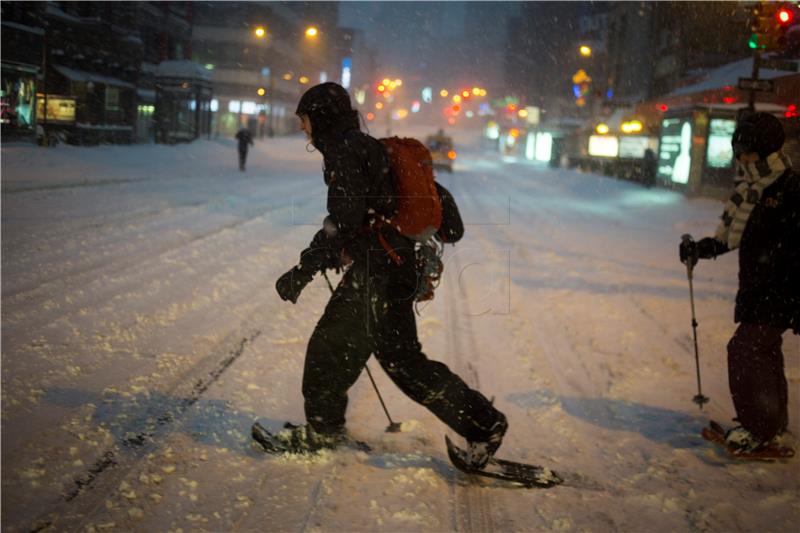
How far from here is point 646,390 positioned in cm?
521

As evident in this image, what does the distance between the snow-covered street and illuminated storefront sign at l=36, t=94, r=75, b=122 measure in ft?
68.9

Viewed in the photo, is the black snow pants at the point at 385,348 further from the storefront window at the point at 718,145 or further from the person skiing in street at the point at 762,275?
the storefront window at the point at 718,145

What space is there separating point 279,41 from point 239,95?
474 inches

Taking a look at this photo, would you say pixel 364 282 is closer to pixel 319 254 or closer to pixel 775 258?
pixel 319 254

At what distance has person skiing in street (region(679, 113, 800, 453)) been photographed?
3801 millimetres

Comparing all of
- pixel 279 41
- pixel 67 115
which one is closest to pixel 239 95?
pixel 279 41

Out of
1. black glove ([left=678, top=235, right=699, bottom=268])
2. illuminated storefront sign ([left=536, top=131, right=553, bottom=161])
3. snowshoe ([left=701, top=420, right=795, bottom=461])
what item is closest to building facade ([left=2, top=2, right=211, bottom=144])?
black glove ([left=678, top=235, right=699, bottom=268])

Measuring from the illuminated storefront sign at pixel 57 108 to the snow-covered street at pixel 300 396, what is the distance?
827 inches

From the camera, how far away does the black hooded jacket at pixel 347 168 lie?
3.26m

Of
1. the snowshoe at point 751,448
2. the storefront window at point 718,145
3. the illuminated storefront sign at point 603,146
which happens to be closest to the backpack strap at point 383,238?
the snowshoe at point 751,448

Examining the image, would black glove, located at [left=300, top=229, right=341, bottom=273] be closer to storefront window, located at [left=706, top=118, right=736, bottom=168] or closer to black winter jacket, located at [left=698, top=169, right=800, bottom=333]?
black winter jacket, located at [left=698, top=169, right=800, bottom=333]

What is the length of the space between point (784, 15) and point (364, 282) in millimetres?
12430

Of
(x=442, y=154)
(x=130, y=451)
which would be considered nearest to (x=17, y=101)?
(x=442, y=154)

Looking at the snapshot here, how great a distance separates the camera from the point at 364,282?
342 cm
